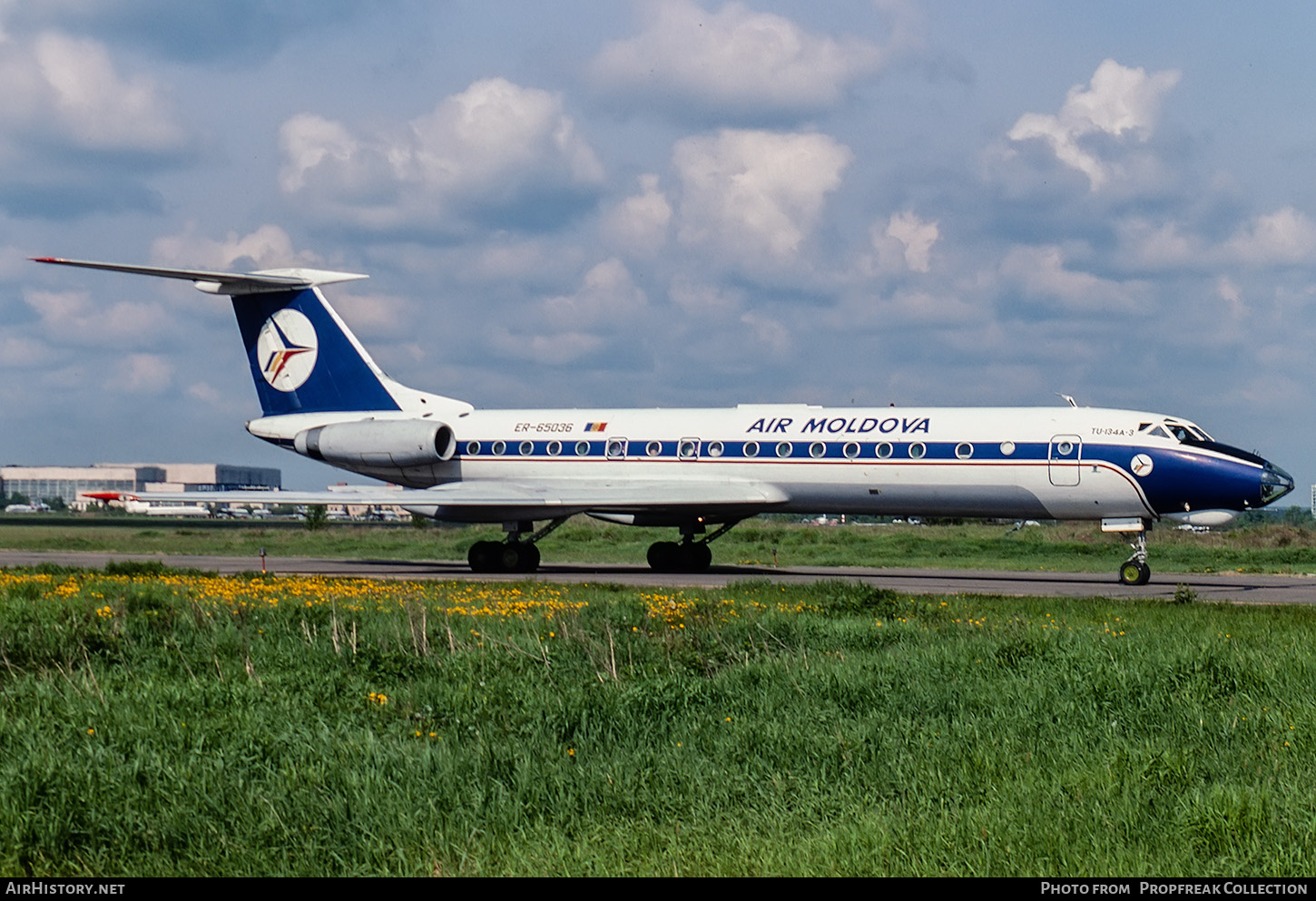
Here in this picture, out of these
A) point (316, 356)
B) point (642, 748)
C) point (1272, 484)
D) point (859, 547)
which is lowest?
point (642, 748)

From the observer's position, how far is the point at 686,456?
28.7 metres

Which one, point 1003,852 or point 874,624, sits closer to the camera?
point 1003,852

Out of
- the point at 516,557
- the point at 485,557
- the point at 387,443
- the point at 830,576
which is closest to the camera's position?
the point at 830,576

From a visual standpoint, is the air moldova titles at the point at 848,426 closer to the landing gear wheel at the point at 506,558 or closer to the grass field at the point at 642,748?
the landing gear wheel at the point at 506,558

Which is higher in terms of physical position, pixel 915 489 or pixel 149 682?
pixel 915 489

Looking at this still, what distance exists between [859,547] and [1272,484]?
18751 mm

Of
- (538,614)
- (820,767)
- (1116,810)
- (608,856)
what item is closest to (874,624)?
(538,614)

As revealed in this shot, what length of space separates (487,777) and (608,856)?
1.37 meters

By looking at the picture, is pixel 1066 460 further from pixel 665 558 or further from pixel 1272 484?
pixel 665 558

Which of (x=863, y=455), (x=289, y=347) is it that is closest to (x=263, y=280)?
(x=289, y=347)

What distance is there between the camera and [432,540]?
44188 millimetres

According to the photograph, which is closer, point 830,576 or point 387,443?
point 830,576
